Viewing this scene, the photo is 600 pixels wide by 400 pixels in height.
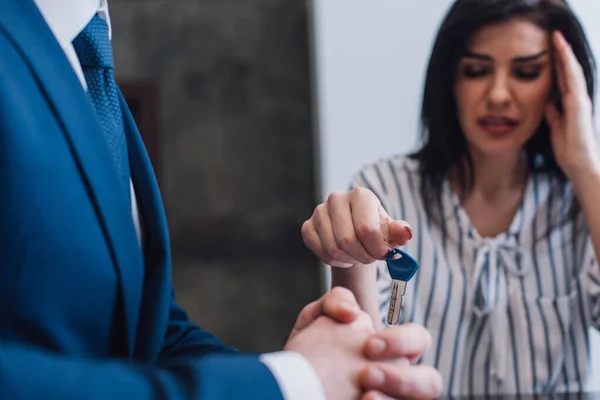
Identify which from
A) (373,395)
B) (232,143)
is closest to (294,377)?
(373,395)

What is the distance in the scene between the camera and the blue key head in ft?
1.91

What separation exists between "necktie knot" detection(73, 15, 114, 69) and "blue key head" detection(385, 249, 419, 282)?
29 centimetres

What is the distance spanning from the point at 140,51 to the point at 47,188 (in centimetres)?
200

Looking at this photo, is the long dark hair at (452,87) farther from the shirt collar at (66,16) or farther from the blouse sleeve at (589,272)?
the shirt collar at (66,16)

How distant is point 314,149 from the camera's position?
94.6 inches

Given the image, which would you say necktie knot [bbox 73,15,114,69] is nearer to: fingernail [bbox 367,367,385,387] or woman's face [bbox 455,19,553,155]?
fingernail [bbox 367,367,385,387]

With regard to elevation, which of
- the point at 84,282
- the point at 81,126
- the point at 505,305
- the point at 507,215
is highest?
the point at 81,126

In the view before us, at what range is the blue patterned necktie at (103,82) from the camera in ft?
1.85

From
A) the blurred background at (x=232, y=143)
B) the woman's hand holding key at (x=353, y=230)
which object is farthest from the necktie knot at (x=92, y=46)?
the blurred background at (x=232, y=143)

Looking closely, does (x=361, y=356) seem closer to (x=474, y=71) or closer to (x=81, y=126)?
(x=81, y=126)

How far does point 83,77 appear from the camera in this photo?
566mm

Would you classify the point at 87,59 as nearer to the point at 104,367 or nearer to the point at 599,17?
the point at 104,367

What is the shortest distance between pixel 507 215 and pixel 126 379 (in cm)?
122

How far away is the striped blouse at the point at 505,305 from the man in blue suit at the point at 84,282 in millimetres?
861
